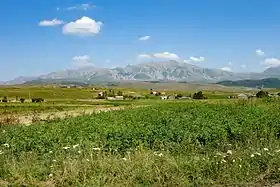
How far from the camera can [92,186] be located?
27.7ft

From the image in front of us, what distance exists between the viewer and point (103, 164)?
31.4ft

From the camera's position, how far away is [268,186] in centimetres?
873

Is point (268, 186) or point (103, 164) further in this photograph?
point (103, 164)

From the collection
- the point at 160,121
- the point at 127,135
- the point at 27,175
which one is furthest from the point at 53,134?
the point at 27,175

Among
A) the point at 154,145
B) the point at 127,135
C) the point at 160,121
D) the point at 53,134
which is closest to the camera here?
the point at 154,145

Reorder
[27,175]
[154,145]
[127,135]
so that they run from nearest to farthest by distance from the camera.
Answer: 1. [27,175]
2. [154,145]
3. [127,135]

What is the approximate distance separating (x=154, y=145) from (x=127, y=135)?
70.6 inches

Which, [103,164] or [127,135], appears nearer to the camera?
[103,164]

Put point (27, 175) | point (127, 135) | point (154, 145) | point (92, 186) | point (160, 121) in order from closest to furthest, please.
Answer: point (92, 186) < point (27, 175) < point (154, 145) < point (127, 135) < point (160, 121)

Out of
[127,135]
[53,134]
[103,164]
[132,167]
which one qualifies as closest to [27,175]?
[103,164]

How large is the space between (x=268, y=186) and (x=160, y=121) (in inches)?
499

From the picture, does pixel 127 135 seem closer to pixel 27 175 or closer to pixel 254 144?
pixel 254 144

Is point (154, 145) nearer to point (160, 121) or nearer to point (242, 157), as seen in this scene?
point (242, 157)

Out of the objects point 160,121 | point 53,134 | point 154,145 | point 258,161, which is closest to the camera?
point 258,161
